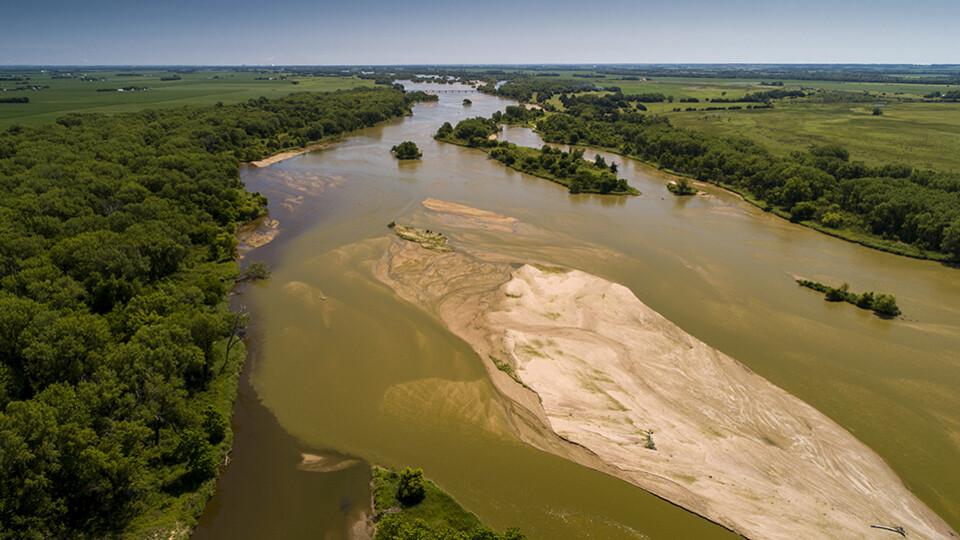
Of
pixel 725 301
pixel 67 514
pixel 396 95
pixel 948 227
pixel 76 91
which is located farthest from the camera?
pixel 76 91

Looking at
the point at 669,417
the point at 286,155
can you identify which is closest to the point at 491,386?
the point at 669,417

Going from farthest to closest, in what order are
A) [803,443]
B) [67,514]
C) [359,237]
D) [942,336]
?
[359,237] < [942,336] < [803,443] < [67,514]

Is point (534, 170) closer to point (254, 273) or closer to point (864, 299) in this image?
point (864, 299)

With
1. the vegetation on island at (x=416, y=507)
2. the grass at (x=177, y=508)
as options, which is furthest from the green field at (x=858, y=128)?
the grass at (x=177, y=508)

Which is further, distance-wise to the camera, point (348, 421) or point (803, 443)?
point (348, 421)

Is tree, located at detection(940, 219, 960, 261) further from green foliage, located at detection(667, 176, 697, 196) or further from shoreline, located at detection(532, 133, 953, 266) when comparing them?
green foliage, located at detection(667, 176, 697, 196)

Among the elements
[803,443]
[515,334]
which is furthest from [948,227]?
[515,334]

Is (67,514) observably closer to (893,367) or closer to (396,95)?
(893,367)
